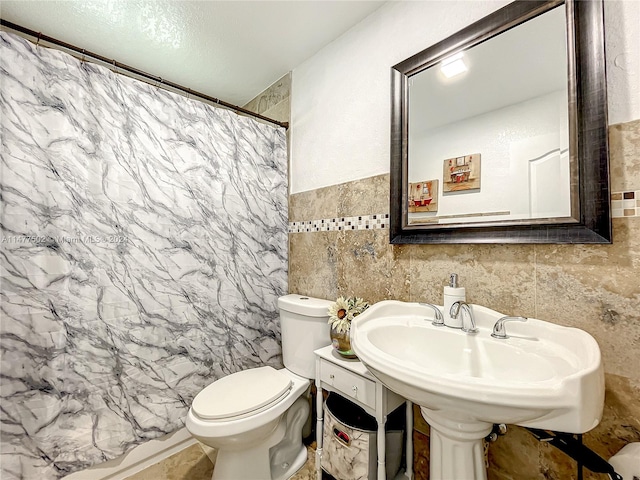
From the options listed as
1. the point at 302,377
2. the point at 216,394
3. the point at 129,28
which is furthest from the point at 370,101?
the point at 216,394

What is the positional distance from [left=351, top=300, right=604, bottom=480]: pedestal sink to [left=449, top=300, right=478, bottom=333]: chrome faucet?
0.08 ft

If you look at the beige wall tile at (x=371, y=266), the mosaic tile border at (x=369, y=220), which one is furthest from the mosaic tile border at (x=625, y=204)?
the beige wall tile at (x=371, y=266)

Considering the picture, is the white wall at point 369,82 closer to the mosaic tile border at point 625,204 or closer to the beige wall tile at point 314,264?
the mosaic tile border at point 625,204

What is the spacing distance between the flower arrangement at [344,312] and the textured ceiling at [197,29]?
147 centimetres

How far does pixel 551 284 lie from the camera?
871 mm

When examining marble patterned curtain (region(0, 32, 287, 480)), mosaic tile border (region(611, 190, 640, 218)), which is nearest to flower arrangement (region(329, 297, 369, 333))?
marble patterned curtain (region(0, 32, 287, 480))

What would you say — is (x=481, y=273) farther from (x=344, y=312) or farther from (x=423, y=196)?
(x=344, y=312)

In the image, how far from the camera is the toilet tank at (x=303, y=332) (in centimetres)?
141

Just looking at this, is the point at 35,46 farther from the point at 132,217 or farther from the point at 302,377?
the point at 302,377

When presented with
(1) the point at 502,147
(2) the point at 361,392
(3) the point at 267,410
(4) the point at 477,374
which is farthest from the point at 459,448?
(1) the point at 502,147

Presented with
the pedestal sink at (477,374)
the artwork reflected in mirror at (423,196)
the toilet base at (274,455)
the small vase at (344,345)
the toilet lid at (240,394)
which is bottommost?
the toilet base at (274,455)

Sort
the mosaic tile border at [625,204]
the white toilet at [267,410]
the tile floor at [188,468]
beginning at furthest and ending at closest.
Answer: the tile floor at [188,468] → the white toilet at [267,410] → the mosaic tile border at [625,204]

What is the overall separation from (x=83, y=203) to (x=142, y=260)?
0.34 metres

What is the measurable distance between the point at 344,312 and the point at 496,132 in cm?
94
